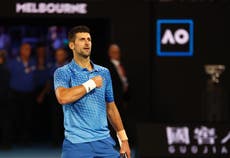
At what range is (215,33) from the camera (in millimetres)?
13352

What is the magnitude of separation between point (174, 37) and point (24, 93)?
2920mm

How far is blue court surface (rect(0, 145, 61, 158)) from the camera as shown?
11.5 m

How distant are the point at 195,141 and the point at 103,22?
12.1 feet

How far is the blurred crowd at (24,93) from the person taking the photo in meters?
12.3

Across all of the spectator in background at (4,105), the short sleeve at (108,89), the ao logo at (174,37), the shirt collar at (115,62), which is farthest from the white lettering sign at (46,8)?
the short sleeve at (108,89)

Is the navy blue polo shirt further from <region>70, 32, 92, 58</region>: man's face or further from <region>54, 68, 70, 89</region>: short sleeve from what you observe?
Result: <region>70, 32, 92, 58</region>: man's face

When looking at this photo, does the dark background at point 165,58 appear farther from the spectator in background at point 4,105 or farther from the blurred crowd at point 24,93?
the spectator in background at point 4,105

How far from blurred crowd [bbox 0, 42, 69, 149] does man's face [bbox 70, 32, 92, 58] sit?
6249 millimetres

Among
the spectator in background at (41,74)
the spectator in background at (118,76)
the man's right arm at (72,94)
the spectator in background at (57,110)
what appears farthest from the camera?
the spectator in background at (41,74)

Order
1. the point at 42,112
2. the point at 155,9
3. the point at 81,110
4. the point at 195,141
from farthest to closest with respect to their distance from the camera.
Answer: the point at 42,112 → the point at 155,9 → the point at 195,141 → the point at 81,110

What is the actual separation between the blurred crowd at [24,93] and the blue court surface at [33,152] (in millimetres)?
308

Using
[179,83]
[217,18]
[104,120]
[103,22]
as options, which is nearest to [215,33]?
[217,18]

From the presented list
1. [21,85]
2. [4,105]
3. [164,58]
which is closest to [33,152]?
[4,105]

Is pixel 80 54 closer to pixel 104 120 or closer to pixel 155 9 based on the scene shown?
pixel 104 120
